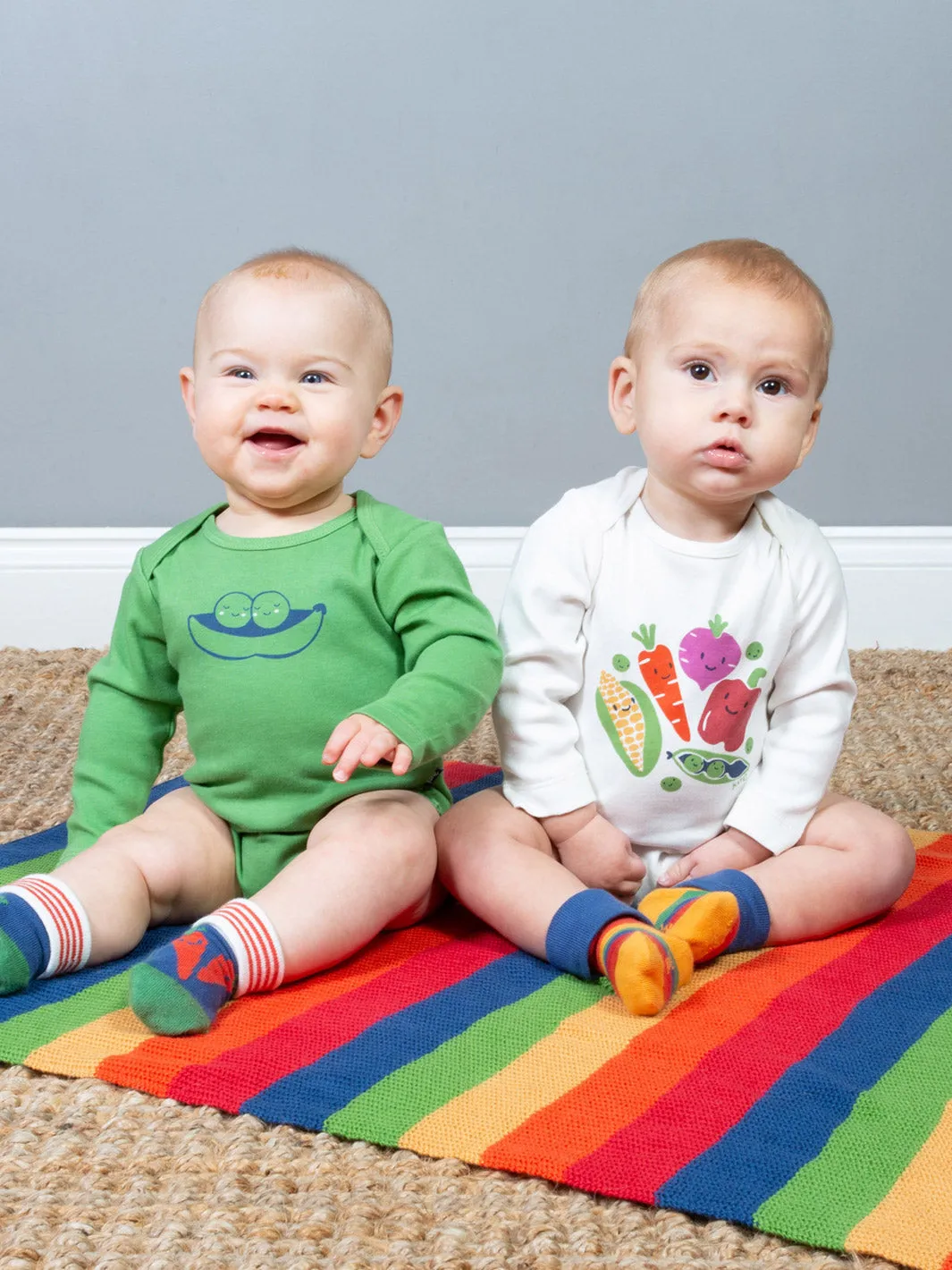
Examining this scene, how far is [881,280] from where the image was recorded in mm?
2000

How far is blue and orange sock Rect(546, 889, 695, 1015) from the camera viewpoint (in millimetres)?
866

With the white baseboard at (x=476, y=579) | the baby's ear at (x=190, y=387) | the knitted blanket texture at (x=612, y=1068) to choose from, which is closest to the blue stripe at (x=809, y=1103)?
the knitted blanket texture at (x=612, y=1068)

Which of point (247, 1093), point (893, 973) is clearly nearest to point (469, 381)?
point (893, 973)

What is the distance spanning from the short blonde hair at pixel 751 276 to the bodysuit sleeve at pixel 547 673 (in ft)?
0.60

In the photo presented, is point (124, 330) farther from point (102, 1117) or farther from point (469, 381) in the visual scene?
point (102, 1117)

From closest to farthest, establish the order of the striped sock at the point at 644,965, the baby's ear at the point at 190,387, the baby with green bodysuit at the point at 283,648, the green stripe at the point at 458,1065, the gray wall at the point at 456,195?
the green stripe at the point at 458,1065 < the striped sock at the point at 644,965 < the baby with green bodysuit at the point at 283,648 < the baby's ear at the point at 190,387 < the gray wall at the point at 456,195

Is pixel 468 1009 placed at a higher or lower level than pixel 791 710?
lower

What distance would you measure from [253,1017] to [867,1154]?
0.38 metres

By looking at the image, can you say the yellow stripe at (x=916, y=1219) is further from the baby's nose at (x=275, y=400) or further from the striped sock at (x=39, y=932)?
the baby's nose at (x=275, y=400)

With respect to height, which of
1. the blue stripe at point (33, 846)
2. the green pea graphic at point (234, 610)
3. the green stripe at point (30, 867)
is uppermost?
the green pea graphic at point (234, 610)

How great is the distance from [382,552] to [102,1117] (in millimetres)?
451

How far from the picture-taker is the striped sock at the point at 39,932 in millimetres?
886

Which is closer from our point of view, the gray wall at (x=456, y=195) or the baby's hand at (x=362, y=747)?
the baby's hand at (x=362, y=747)

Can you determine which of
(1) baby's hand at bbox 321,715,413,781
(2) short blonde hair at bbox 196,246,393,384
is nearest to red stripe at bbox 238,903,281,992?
(1) baby's hand at bbox 321,715,413,781
